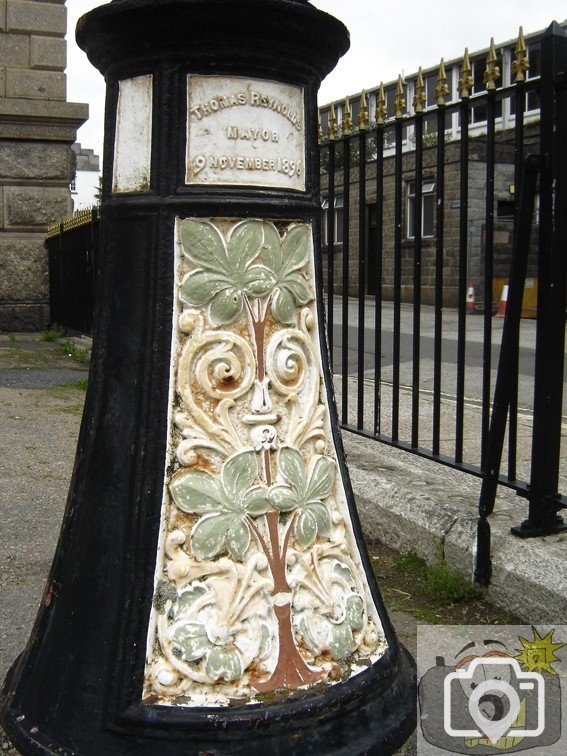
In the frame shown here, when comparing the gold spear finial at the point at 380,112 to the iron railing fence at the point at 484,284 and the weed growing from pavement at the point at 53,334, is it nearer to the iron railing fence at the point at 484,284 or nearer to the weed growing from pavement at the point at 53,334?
the iron railing fence at the point at 484,284

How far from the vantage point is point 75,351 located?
8695mm

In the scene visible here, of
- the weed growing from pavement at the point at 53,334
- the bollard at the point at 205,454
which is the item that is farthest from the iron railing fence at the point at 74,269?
the bollard at the point at 205,454

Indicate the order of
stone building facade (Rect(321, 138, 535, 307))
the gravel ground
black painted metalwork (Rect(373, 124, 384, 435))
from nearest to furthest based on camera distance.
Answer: the gravel ground, black painted metalwork (Rect(373, 124, 384, 435)), stone building facade (Rect(321, 138, 535, 307))

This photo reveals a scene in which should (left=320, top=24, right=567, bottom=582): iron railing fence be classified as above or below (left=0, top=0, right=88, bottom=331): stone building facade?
below

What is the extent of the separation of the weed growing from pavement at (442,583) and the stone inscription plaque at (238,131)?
1.66 m

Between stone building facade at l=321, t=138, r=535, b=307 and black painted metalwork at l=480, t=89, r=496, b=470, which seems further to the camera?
stone building facade at l=321, t=138, r=535, b=307

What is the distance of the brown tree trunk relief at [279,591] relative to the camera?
1733 millimetres

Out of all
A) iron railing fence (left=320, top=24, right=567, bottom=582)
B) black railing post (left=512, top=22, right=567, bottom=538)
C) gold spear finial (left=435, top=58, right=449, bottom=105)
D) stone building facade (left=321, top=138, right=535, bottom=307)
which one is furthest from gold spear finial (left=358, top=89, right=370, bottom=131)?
stone building facade (left=321, top=138, right=535, bottom=307)

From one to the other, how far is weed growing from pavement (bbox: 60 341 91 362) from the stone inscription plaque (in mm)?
6685

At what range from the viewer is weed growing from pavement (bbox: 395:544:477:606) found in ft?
9.55

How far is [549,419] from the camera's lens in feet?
9.46

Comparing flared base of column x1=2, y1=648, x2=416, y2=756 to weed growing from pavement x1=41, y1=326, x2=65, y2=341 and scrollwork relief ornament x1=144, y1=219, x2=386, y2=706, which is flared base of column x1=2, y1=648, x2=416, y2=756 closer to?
scrollwork relief ornament x1=144, y1=219, x2=386, y2=706

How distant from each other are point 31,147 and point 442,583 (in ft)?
29.8

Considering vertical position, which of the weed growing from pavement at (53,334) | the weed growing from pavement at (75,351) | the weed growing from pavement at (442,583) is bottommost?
the weed growing from pavement at (442,583)
